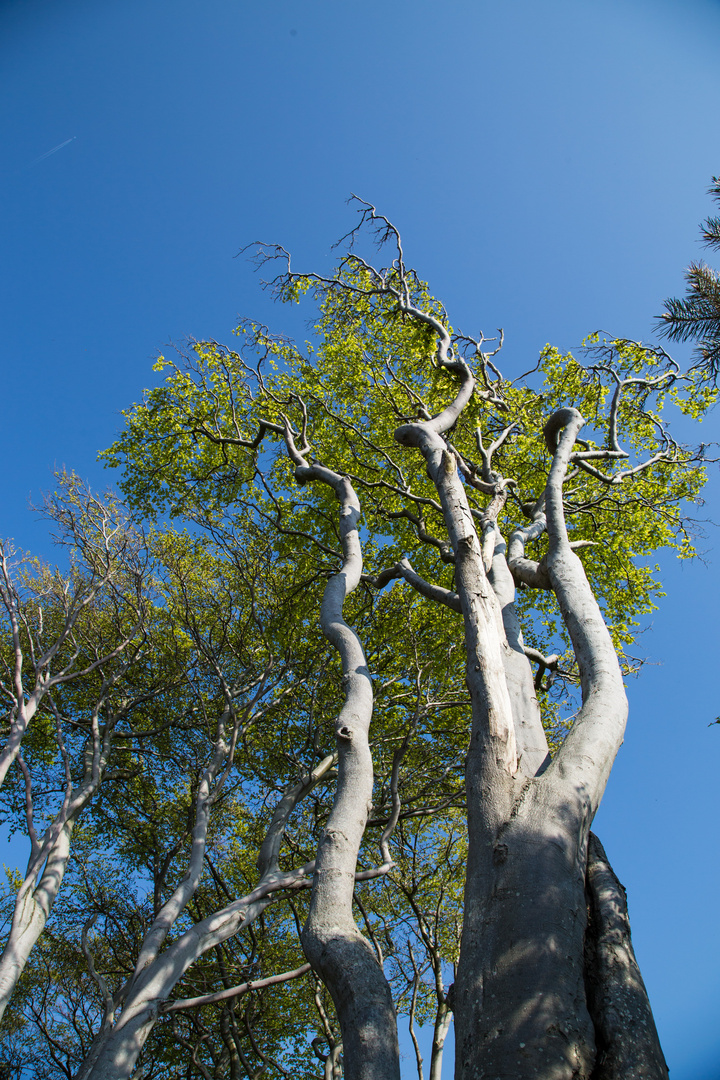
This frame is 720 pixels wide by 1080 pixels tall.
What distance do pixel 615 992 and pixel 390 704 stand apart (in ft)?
29.9

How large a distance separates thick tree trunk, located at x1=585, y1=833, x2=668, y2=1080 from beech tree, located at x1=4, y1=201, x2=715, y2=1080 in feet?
0.04

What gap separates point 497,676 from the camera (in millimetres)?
4359

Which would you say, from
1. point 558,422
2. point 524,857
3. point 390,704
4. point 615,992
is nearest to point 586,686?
point 524,857

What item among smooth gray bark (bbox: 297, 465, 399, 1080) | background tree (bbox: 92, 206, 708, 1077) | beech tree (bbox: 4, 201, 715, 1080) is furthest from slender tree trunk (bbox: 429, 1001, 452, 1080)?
smooth gray bark (bbox: 297, 465, 399, 1080)

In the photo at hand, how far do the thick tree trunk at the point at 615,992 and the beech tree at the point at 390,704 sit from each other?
0.01 m

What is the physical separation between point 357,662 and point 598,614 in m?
2.02

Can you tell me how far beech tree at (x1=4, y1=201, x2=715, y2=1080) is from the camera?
311cm

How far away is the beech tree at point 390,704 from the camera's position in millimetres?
3113

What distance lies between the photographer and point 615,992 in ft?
9.66

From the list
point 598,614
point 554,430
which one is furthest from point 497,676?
point 554,430

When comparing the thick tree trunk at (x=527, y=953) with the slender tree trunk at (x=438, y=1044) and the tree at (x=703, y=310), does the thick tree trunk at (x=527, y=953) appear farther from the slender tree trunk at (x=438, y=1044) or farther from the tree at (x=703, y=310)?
the slender tree trunk at (x=438, y=1044)

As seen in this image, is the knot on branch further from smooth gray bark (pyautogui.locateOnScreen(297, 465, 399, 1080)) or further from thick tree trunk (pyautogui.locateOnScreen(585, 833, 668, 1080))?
thick tree trunk (pyautogui.locateOnScreen(585, 833, 668, 1080))

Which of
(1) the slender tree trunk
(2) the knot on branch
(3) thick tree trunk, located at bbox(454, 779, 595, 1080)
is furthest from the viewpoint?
(1) the slender tree trunk

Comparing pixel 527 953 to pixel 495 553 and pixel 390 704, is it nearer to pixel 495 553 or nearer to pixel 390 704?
pixel 495 553
